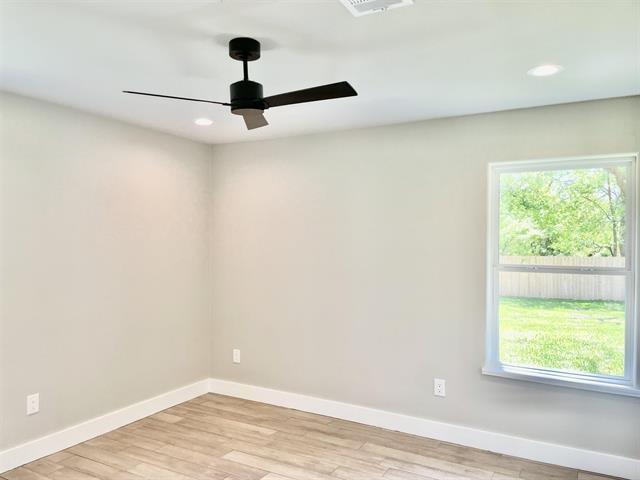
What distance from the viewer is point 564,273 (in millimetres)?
3123

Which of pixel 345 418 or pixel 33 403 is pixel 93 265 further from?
pixel 345 418

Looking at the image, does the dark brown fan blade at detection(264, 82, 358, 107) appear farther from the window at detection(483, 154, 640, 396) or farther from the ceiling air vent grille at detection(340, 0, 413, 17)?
the window at detection(483, 154, 640, 396)

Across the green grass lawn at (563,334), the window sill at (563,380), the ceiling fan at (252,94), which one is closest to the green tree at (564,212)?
the green grass lawn at (563,334)

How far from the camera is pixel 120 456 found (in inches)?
123

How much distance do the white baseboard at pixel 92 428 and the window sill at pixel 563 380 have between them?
8.66 feet

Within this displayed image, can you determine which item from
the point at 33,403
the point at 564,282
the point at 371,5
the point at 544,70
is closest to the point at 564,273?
the point at 564,282

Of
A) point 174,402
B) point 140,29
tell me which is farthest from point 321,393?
point 140,29

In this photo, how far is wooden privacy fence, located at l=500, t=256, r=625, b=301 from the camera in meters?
2.98

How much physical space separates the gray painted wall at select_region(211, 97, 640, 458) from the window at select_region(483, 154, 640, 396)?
10 cm

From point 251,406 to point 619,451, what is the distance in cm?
279

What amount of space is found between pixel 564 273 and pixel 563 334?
426 millimetres

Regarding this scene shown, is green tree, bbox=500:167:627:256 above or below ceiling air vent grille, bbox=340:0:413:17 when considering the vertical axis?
below

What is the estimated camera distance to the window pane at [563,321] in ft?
9.82

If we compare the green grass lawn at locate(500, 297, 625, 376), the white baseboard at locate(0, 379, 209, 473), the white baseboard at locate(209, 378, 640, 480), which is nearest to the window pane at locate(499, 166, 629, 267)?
the green grass lawn at locate(500, 297, 625, 376)
